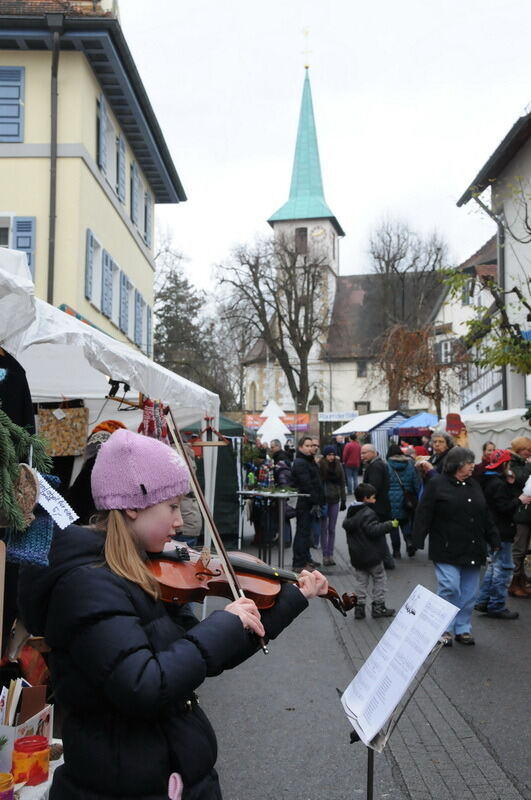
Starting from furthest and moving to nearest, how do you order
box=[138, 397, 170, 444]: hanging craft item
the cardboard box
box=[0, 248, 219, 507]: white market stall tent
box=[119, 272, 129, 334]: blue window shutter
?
box=[119, 272, 129, 334]: blue window shutter → box=[138, 397, 170, 444]: hanging craft item → box=[0, 248, 219, 507]: white market stall tent → the cardboard box

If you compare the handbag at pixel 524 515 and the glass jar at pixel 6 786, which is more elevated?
the handbag at pixel 524 515

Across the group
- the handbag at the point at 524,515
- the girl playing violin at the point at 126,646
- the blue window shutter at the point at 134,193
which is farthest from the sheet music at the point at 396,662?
the blue window shutter at the point at 134,193

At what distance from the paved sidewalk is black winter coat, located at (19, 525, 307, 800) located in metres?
2.87

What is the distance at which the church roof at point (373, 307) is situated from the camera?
58.9 m

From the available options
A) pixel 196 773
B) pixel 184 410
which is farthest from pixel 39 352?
pixel 196 773

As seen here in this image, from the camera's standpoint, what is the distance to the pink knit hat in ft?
7.75

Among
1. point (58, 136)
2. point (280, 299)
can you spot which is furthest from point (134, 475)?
point (280, 299)

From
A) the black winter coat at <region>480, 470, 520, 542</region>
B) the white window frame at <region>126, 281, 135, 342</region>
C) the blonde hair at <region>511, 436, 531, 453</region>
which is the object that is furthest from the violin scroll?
the white window frame at <region>126, 281, 135, 342</region>

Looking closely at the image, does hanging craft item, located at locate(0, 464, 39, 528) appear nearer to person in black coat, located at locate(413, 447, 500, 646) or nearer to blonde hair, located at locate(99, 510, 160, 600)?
blonde hair, located at locate(99, 510, 160, 600)

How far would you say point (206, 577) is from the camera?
8.75 feet

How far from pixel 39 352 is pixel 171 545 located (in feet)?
19.7

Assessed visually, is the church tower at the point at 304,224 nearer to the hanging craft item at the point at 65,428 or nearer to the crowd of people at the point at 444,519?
the crowd of people at the point at 444,519

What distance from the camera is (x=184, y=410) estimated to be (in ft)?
35.7

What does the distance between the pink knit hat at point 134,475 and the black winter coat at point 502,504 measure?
784cm
